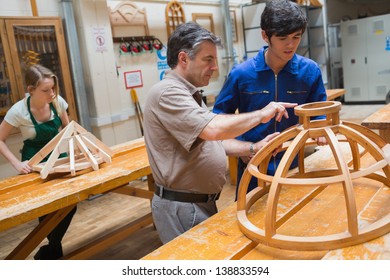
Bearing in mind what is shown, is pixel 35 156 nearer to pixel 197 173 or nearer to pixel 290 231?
pixel 197 173

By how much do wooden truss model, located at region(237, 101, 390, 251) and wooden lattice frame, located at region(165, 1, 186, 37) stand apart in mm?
4983

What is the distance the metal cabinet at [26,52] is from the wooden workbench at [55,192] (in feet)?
6.08

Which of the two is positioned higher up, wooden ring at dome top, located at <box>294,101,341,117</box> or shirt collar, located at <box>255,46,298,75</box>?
shirt collar, located at <box>255,46,298,75</box>

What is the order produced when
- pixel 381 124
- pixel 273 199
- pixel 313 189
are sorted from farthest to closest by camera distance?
pixel 381 124, pixel 313 189, pixel 273 199

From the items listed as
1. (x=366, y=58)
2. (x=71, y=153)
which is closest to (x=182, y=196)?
(x=71, y=153)

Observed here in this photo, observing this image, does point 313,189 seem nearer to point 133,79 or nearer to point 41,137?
point 41,137

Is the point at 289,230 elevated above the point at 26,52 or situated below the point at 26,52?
below

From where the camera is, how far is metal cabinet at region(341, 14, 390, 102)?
871 cm

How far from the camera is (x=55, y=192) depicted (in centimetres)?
220

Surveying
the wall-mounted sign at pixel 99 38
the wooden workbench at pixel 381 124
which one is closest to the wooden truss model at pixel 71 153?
the wooden workbench at pixel 381 124

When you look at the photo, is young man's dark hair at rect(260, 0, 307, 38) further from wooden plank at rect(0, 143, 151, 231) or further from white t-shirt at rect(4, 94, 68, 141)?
white t-shirt at rect(4, 94, 68, 141)

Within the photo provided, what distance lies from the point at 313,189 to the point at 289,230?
0.40 m

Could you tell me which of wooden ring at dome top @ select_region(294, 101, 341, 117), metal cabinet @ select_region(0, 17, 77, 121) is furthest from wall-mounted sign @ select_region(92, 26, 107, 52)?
wooden ring at dome top @ select_region(294, 101, 341, 117)

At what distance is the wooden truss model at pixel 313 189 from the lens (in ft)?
3.75
